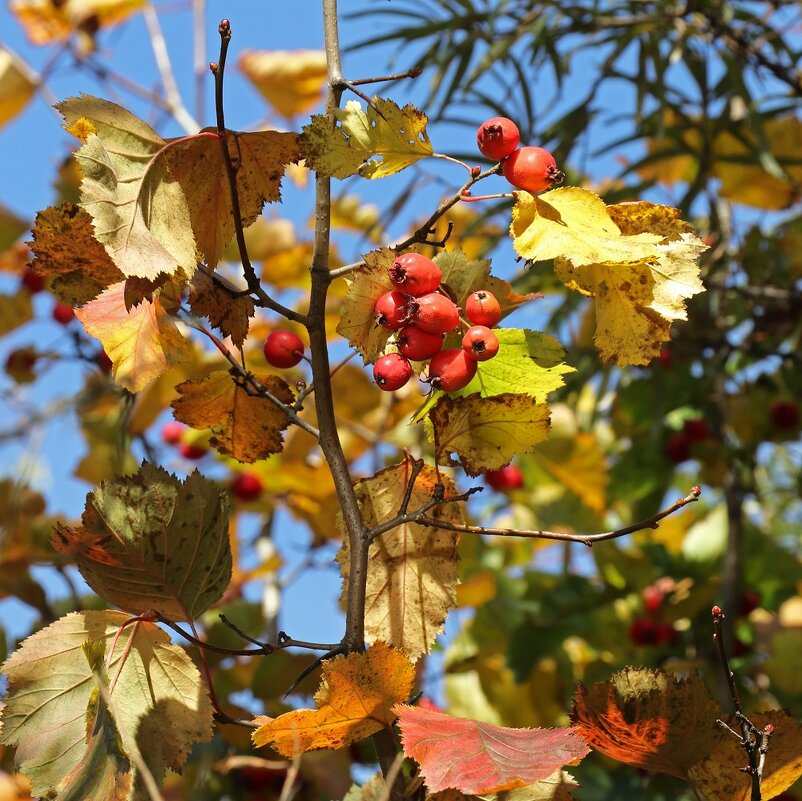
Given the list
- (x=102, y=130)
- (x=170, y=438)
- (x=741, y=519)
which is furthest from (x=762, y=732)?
(x=170, y=438)

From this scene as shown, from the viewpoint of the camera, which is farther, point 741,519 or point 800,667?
point 741,519

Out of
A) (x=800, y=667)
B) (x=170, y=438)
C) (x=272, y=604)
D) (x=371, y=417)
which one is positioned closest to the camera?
(x=800, y=667)

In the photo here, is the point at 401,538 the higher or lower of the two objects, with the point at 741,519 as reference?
lower

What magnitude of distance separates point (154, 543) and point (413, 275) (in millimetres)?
208

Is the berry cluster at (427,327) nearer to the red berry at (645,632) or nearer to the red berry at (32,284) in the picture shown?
the red berry at (645,632)

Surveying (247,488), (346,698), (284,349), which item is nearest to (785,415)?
(247,488)

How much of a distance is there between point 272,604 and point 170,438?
1.97 feet

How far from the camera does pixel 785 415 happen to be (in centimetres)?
170

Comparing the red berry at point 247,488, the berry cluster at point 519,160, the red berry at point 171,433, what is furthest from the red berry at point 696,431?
the berry cluster at point 519,160

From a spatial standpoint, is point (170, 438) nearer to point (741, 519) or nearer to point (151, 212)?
point (741, 519)

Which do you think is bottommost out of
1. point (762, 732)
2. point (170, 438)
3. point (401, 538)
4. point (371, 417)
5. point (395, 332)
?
point (762, 732)

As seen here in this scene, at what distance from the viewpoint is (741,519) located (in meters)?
1.55

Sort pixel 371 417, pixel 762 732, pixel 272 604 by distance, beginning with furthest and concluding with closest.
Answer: pixel 371 417, pixel 272 604, pixel 762 732

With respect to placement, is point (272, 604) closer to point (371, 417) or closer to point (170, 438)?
point (371, 417)
